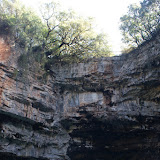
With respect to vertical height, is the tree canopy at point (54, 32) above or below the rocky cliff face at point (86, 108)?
above

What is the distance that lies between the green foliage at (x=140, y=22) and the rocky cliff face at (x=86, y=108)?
1.67 metres

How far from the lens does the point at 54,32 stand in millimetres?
13594

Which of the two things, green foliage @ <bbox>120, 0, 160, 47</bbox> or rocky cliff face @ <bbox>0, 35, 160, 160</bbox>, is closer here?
rocky cliff face @ <bbox>0, 35, 160, 160</bbox>

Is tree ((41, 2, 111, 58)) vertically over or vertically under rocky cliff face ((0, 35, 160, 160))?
over

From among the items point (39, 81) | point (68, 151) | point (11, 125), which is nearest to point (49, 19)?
point (39, 81)

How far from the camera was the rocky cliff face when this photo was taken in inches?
418

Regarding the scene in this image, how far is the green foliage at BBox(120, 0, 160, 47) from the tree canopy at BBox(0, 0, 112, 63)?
1.56 meters

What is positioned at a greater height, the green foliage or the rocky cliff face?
the green foliage

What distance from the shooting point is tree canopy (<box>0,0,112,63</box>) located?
12.3 metres

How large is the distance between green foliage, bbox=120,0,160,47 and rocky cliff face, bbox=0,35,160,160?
1669 mm

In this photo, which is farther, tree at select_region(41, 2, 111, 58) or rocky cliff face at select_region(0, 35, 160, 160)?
tree at select_region(41, 2, 111, 58)

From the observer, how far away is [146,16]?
13227 millimetres

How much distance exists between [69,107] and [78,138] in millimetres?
1888

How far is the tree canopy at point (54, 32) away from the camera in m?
12.3
